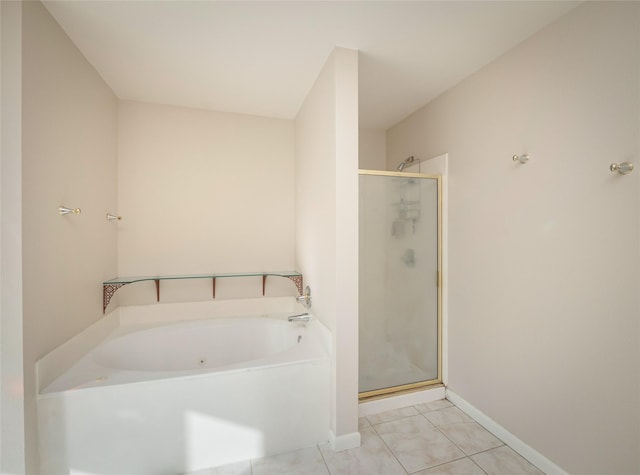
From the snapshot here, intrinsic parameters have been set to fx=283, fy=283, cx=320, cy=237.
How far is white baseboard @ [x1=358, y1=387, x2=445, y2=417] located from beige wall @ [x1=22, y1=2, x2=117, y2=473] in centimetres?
178

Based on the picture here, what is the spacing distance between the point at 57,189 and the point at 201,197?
1.07 metres

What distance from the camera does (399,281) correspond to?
2182mm

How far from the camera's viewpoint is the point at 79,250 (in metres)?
1.73

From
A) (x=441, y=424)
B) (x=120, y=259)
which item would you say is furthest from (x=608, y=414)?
(x=120, y=259)

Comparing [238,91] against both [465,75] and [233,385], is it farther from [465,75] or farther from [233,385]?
[233,385]

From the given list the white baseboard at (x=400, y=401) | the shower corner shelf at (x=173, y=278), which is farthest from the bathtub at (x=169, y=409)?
the white baseboard at (x=400, y=401)

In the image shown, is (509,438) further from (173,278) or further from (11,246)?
(11,246)

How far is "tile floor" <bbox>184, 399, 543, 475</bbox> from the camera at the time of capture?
150cm

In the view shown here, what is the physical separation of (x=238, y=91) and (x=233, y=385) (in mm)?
2044

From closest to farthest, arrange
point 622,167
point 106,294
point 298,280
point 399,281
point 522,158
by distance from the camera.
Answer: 1. point 622,167
2. point 522,158
3. point 106,294
4. point 399,281
5. point 298,280

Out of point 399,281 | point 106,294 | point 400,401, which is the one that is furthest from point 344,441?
point 106,294

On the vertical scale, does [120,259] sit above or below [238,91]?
below

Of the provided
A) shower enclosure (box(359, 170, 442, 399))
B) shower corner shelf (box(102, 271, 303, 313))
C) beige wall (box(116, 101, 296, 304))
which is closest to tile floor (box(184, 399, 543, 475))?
shower enclosure (box(359, 170, 442, 399))

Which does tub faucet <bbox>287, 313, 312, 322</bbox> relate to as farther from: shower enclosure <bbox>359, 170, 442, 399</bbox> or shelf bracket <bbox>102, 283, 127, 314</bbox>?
shelf bracket <bbox>102, 283, 127, 314</bbox>
